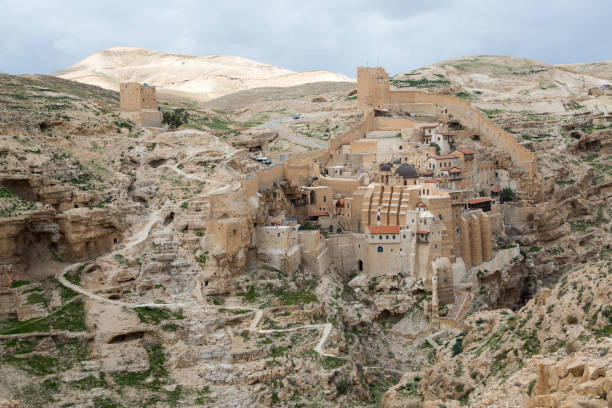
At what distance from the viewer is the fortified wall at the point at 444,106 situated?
206ft

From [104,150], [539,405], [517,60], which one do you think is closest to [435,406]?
[539,405]

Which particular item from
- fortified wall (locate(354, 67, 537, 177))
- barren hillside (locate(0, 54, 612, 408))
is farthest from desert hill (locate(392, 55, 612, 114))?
barren hillside (locate(0, 54, 612, 408))

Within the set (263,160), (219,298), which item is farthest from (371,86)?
(219,298)

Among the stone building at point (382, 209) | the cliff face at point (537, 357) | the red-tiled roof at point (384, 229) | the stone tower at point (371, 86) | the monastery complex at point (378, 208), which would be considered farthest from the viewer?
the stone tower at point (371, 86)

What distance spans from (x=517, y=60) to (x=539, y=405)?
113610mm

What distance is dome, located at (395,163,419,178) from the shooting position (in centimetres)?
5266

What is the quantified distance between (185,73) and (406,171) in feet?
343

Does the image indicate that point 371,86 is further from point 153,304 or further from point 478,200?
point 153,304

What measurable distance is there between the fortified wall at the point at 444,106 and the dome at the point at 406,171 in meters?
9.88

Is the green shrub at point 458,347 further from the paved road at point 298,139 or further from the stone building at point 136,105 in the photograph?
the stone building at point 136,105

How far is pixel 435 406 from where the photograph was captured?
69.5ft

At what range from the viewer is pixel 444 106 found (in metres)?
70.4

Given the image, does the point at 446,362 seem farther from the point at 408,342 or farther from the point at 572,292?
the point at 408,342

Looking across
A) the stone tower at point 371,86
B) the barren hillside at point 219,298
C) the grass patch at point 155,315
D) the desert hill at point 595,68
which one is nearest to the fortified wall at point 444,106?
the stone tower at point 371,86
